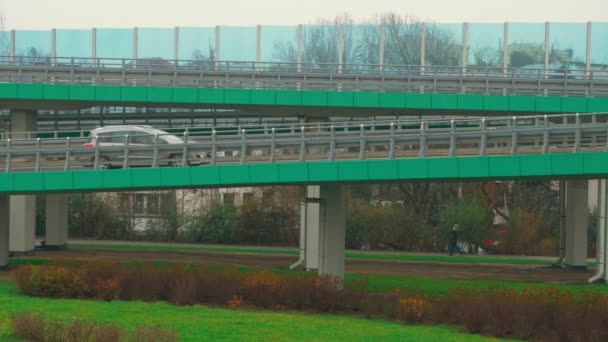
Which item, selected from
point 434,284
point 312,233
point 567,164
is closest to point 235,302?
point 434,284

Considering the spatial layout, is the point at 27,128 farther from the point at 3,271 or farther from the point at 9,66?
the point at 3,271

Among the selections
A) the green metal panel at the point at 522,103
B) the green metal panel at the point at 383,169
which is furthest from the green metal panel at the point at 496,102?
the green metal panel at the point at 383,169

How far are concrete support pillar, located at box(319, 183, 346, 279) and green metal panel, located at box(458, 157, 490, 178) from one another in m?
4.94

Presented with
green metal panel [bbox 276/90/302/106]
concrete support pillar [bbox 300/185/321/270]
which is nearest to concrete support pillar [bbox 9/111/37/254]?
green metal panel [bbox 276/90/302/106]

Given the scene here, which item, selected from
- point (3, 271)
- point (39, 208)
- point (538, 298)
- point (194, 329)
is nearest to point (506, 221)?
point (39, 208)

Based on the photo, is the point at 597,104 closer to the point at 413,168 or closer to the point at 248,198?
the point at 413,168

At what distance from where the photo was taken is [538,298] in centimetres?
3030

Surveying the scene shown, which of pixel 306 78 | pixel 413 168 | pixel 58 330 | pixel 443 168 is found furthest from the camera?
pixel 306 78

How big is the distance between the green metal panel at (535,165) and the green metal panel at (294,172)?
6.41 meters

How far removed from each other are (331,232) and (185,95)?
13474 mm

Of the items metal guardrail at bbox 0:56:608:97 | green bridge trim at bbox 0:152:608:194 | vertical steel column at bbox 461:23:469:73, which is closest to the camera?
green bridge trim at bbox 0:152:608:194

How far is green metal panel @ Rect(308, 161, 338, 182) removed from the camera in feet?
119

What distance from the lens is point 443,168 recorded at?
35.4 meters

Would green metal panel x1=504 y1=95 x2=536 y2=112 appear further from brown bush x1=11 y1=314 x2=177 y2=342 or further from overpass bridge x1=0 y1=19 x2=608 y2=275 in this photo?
brown bush x1=11 y1=314 x2=177 y2=342
